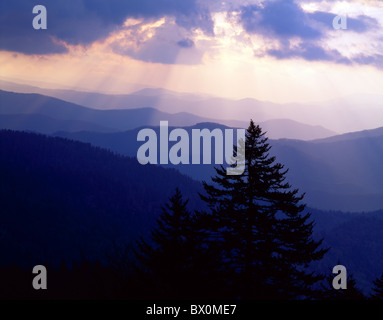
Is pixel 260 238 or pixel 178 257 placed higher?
pixel 260 238

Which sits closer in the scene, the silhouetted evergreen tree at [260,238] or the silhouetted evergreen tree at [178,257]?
→ the silhouetted evergreen tree at [178,257]

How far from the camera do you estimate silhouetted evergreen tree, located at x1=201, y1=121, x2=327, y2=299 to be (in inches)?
655

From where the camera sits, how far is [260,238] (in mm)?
17062

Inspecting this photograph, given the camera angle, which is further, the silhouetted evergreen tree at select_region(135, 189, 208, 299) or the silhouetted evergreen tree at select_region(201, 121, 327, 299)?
the silhouetted evergreen tree at select_region(201, 121, 327, 299)

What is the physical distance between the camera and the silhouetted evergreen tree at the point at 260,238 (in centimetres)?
1662

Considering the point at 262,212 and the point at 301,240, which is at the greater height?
the point at 262,212
